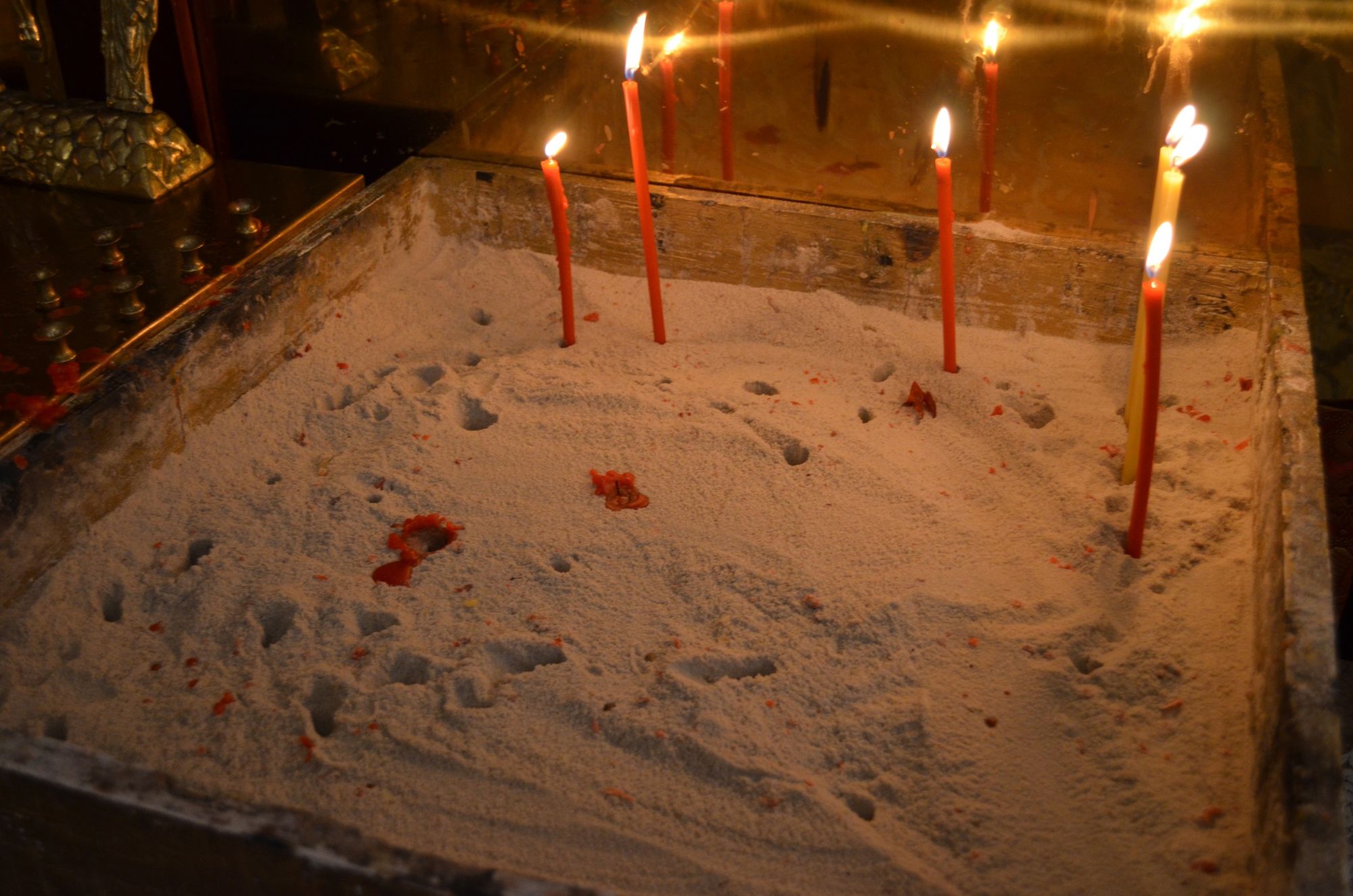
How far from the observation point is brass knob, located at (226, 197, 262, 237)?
2.15m

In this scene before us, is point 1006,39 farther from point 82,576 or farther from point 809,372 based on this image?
point 82,576

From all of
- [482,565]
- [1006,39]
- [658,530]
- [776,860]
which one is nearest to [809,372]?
[658,530]

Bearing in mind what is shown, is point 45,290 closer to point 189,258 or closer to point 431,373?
point 189,258

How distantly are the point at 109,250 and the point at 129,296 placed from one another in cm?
23

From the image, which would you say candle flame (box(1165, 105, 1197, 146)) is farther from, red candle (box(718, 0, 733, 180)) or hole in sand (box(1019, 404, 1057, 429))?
red candle (box(718, 0, 733, 180))

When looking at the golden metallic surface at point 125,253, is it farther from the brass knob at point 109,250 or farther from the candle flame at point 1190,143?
the candle flame at point 1190,143

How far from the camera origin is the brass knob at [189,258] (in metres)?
2.03

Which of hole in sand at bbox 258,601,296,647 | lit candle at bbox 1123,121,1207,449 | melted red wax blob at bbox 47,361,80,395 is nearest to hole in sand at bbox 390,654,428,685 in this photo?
hole in sand at bbox 258,601,296,647

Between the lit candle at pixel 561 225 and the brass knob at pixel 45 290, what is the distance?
2.78 feet

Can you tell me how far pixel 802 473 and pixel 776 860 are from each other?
0.72 m

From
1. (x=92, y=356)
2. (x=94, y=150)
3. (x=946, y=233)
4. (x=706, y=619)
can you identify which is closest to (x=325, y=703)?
(x=706, y=619)

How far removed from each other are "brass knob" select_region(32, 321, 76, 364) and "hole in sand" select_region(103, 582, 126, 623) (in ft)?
1.32

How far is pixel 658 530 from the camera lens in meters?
1.70

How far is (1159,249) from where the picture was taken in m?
1.43
